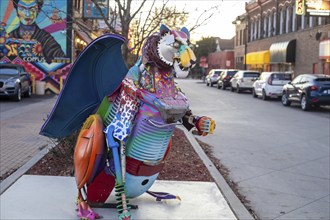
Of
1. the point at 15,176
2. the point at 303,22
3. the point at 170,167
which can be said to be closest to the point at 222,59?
the point at 303,22

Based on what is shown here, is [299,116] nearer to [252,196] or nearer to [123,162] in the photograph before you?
[252,196]

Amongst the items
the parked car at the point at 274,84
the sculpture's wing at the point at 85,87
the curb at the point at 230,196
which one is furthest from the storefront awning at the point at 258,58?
the sculpture's wing at the point at 85,87

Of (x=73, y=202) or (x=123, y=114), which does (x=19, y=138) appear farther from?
(x=123, y=114)

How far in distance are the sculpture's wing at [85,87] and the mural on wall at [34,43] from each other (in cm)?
1978

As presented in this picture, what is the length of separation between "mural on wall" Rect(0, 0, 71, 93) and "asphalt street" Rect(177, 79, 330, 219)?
11.6 metres

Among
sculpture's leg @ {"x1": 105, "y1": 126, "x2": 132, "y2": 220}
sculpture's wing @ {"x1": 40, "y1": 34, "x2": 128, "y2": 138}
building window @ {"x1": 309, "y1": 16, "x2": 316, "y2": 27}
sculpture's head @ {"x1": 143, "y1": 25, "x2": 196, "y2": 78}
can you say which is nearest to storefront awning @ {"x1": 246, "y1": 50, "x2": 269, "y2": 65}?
building window @ {"x1": 309, "y1": 16, "x2": 316, "y2": 27}

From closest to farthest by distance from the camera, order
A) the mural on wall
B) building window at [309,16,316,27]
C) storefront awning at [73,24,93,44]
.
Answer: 1. storefront awning at [73,24,93,44]
2. the mural on wall
3. building window at [309,16,316,27]

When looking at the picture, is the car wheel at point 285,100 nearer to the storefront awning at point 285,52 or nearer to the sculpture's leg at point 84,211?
the storefront awning at point 285,52

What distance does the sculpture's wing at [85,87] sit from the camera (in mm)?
4602

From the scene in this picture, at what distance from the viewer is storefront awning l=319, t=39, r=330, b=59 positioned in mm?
28045

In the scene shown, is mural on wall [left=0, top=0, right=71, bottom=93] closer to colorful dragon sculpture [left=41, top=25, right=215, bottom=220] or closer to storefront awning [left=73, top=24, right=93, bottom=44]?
storefront awning [left=73, top=24, right=93, bottom=44]

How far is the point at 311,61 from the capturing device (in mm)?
31875

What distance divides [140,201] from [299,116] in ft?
42.4

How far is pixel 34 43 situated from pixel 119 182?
70.6 feet
